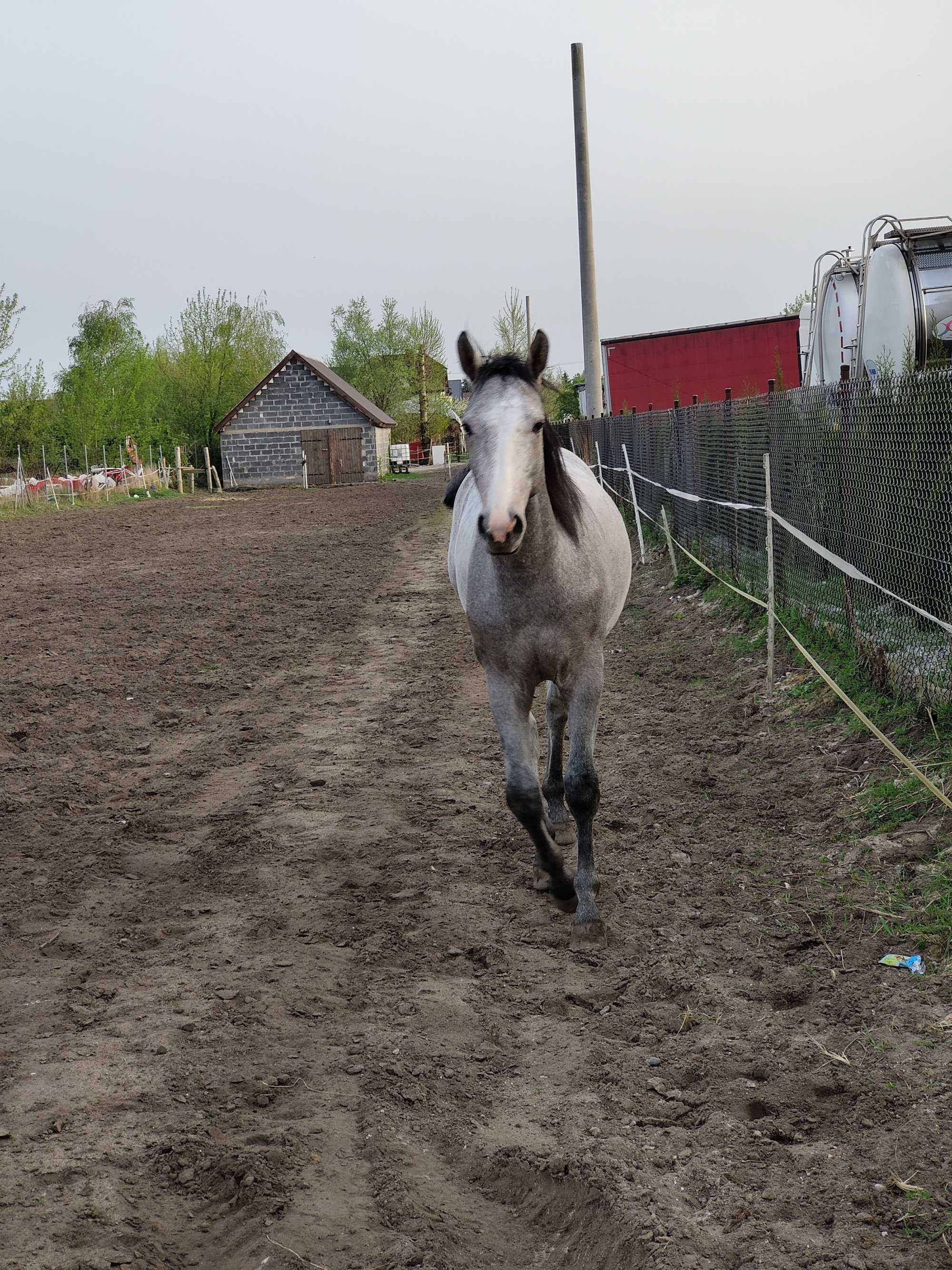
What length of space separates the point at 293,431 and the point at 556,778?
4298 cm

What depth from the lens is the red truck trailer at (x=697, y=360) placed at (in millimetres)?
22844

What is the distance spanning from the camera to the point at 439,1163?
2.76m

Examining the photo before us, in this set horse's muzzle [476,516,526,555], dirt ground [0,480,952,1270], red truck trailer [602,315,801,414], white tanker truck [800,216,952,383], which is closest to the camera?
dirt ground [0,480,952,1270]

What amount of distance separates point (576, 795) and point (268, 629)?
22.6 ft

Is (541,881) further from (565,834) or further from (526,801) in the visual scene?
→ (565,834)

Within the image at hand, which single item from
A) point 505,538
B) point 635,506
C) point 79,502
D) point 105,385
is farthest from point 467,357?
point 105,385

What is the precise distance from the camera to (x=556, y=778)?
534 centimetres

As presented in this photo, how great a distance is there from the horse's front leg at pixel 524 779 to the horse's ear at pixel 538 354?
1.20 m

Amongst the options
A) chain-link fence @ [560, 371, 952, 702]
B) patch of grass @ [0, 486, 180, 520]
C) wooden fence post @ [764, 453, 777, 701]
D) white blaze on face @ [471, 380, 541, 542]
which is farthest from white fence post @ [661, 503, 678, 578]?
patch of grass @ [0, 486, 180, 520]

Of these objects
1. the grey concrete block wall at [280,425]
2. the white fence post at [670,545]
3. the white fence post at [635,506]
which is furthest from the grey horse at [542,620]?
the grey concrete block wall at [280,425]

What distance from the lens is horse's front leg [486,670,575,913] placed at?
14.2 feet

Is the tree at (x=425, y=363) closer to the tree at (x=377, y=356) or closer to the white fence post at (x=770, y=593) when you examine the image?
the tree at (x=377, y=356)

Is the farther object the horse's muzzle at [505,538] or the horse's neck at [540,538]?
the horse's neck at [540,538]

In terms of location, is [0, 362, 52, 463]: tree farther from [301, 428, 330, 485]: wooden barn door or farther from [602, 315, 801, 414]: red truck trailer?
[602, 315, 801, 414]: red truck trailer
